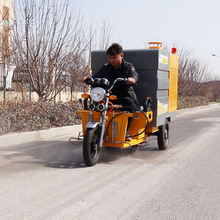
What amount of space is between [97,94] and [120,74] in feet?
3.13

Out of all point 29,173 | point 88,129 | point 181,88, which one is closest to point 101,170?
point 88,129

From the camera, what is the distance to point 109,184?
523 cm

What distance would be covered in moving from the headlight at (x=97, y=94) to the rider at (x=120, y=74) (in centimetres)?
55

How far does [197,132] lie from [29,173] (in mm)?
7242

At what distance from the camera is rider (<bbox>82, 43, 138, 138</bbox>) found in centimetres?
680

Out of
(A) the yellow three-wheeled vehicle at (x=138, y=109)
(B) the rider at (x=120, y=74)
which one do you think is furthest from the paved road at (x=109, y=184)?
(B) the rider at (x=120, y=74)

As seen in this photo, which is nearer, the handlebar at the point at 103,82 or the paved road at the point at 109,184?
the paved road at the point at 109,184

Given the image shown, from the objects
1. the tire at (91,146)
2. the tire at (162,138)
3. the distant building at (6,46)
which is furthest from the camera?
the distant building at (6,46)

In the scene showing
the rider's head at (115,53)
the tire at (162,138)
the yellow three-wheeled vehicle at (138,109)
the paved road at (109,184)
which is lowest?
the paved road at (109,184)

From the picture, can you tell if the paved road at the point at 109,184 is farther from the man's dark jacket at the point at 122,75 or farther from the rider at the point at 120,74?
the man's dark jacket at the point at 122,75

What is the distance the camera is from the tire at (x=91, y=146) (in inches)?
237

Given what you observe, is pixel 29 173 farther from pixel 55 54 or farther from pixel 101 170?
pixel 55 54

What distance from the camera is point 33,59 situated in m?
11.6

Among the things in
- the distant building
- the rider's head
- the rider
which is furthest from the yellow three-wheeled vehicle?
the distant building
